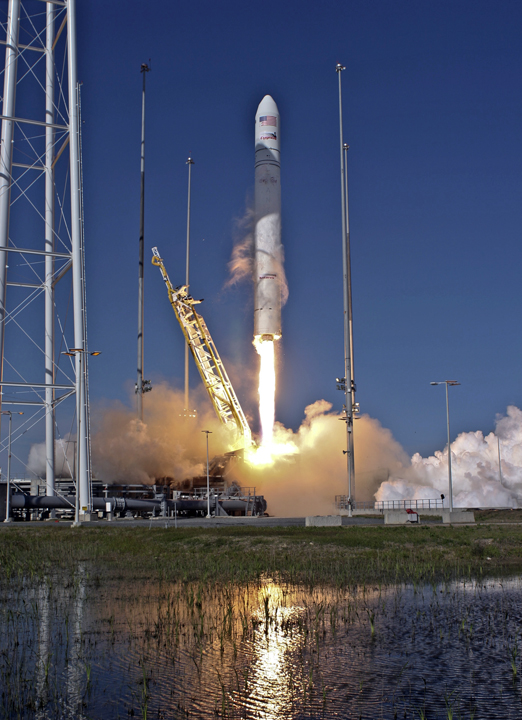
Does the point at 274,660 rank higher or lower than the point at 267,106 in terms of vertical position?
lower

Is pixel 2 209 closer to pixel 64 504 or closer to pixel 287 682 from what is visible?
pixel 64 504

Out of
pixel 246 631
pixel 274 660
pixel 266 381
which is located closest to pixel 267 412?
pixel 266 381

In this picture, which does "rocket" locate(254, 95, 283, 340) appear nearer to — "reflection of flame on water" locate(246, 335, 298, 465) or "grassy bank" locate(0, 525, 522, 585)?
"reflection of flame on water" locate(246, 335, 298, 465)

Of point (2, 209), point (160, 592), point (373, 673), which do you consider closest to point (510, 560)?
point (160, 592)

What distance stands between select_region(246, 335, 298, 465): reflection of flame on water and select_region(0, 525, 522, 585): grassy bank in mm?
20437

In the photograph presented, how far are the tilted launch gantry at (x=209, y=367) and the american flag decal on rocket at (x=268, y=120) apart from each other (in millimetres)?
15255

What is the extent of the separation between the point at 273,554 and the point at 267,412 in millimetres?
31532

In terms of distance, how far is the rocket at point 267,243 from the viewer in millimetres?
53969

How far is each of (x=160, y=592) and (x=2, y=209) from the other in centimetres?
3071

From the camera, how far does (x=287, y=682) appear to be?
1080 centimetres

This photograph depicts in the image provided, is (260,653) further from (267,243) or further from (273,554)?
(267,243)

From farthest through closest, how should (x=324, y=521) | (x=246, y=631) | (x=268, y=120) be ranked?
(x=268, y=120) < (x=324, y=521) < (x=246, y=631)

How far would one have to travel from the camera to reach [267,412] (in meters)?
58.1

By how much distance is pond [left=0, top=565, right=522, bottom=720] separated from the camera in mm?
9906
